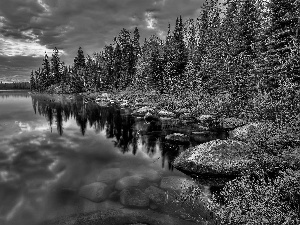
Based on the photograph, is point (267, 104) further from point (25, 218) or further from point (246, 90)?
point (246, 90)

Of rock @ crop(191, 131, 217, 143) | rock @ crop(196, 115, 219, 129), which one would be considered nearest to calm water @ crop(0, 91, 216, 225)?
rock @ crop(191, 131, 217, 143)

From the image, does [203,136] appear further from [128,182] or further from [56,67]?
[56,67]

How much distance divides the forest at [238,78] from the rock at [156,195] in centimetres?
250

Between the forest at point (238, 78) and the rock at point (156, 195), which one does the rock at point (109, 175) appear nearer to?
the rock at point (156, 195)

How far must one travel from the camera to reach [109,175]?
528 inches

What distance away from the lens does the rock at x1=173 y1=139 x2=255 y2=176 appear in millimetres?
12086

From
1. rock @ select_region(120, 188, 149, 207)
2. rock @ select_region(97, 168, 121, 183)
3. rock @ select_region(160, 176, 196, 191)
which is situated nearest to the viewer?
→ rock @ select_region(120, 188, 149, 207)

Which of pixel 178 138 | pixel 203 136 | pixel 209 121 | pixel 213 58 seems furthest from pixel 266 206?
pixel 213 58

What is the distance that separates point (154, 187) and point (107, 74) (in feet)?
256

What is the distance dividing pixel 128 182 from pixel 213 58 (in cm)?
3510

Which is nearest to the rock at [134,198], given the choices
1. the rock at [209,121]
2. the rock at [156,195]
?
the rock at [156,195]

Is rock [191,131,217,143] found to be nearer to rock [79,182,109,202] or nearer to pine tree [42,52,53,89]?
rock [79,182,109,202]

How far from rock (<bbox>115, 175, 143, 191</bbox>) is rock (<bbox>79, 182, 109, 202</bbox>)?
66cm

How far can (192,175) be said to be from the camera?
12930 millimetres
